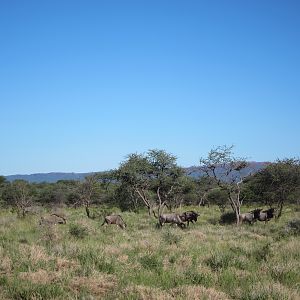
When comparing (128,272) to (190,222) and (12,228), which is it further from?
(190,222)

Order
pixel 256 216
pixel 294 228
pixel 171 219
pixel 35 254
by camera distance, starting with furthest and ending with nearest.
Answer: pixel 256 216, pixel 171 219, pixel 294 228, pixel 35 254

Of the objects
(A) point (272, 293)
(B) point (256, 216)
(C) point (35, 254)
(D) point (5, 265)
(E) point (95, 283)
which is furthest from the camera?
(B) point (256, 216)

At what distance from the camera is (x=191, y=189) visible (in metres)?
57.3

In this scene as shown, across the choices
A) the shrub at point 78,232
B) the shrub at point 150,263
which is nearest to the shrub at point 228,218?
the shrub at point 78,232

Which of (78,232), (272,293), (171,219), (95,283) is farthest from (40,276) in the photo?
(171,219)

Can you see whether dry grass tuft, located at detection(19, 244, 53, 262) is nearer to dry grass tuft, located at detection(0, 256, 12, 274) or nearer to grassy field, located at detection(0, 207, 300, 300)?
grassy field, located at detection(0, 207, 300, 300)

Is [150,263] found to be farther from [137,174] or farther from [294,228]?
[137,174]

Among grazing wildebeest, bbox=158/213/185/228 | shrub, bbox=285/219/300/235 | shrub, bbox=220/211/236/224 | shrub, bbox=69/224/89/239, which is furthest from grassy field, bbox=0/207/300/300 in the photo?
shrub, bbox=220/211/236/224

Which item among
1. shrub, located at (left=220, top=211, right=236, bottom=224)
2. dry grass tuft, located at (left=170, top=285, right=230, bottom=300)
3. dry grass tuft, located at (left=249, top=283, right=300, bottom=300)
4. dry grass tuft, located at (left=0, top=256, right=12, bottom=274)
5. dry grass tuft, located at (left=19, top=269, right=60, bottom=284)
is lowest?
shrub, located at (left=220, top=211, right=236, bottom=224)

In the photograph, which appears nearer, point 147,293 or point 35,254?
point 147,293

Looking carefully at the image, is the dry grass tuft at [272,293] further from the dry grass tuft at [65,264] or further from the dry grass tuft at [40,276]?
the dry grass tuft at [65,264]

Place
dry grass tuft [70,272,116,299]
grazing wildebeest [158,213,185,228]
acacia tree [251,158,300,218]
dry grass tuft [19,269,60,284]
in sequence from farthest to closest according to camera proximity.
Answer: acacia tree [251,158,300,218], grazing wildebeest [158,213,185,228], dry grass tuft [19,269,60,284], dry grass tuft [70,272,116,299]

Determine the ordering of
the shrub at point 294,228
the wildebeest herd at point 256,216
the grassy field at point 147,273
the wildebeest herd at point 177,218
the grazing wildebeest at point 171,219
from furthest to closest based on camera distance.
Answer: the wildebeest herd at point 256,216 < the grazing wildebeest at point 171,219 < the wildebeest herd at point 177,218 < the shrub at point 294,228 < the grassy field at point 147,273

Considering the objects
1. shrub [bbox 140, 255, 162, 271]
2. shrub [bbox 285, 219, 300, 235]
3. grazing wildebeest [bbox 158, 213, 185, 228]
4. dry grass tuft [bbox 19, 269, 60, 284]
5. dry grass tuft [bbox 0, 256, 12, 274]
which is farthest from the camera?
grazing wildebeest [bbox 158, 213, 185, 228]
